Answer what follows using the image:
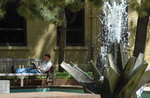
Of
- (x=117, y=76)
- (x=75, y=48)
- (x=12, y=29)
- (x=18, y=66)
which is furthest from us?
(x=75, y=48)

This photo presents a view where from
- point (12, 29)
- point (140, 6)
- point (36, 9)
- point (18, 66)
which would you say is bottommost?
point (18, 66)

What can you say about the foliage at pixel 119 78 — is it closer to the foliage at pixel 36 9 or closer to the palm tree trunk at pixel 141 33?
the foliage at pixel 36 9

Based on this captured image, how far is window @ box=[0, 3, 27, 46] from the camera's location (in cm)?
1592

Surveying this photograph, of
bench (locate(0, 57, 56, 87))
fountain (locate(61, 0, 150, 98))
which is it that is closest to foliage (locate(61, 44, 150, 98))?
fountain (locate(61, 0, 150, 98))

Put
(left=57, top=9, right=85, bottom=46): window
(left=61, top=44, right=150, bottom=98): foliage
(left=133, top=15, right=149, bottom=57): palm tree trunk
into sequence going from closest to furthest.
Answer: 1. (left=61, top=44, right=150, bottom=98): foliage
2. (left=133, top=15, right=149, bottom=57): palm tree trunk
3. (left=57, top=9, right=85, bottom=46): window

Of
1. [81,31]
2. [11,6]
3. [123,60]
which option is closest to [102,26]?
[81,31]

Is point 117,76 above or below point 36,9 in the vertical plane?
below

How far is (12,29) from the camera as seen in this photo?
15.9 metres

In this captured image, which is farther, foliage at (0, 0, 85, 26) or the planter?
the planter

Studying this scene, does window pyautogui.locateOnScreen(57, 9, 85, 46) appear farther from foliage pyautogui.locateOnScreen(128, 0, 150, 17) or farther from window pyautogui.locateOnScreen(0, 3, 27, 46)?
foliage pyautogui.locateOnScreen(128, 0, 150, 17)

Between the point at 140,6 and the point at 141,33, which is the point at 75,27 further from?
the point at 140,6

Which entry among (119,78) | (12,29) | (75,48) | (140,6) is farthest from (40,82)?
(119,78)

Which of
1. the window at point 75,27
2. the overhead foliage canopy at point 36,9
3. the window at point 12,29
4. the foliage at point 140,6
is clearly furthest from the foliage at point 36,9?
the window at point 75,27

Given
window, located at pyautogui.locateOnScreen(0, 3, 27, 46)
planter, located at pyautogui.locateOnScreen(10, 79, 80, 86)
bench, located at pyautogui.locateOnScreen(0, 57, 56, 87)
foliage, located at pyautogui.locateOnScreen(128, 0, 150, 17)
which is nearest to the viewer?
foliage, located at pyautogui.locateOnScreen(128, 0, 150, 17)
